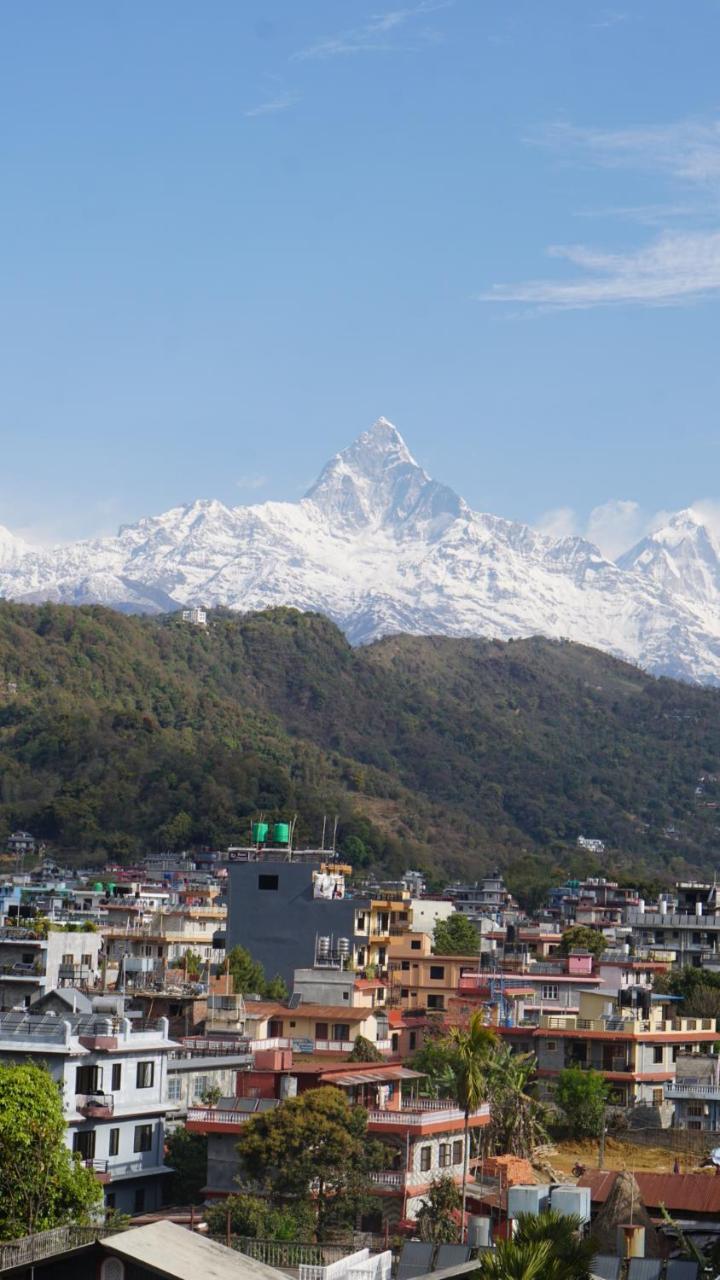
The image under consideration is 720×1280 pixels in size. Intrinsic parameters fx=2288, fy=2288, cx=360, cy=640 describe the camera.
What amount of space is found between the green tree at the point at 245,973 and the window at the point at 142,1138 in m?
19.9

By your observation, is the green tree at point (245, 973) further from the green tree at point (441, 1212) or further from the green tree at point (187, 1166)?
the green tree at point (441, 1212)

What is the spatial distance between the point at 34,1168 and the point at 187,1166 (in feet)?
27.4

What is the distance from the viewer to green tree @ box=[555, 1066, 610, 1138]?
170 feet

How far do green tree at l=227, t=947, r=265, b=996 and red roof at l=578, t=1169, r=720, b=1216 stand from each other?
2831 cm

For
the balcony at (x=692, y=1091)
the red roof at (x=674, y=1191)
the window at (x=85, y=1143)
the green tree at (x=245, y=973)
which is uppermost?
the green tree at (x=245, y=973)

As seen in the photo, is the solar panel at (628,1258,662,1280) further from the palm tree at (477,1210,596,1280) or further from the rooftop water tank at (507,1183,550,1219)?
the palm tree at (477,1210,596,1280)

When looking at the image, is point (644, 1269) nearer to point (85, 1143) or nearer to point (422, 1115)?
point (422, 1115)

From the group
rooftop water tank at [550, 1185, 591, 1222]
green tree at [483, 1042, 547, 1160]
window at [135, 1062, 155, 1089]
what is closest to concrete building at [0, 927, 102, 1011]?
window at [135, 1062, 155, 1089]

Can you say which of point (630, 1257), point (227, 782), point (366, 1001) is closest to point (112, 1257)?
point (630, 1257)

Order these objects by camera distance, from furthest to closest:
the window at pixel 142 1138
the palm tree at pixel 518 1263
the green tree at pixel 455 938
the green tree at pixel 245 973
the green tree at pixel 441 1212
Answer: the green tree at pixel 455 938 < the green tree at pixel 245 973 < the window at pixel 142 1138 < the green tree at pixel 441 1212 < the palm tree at pixel 518 1263

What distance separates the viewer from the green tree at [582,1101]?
51.8 m

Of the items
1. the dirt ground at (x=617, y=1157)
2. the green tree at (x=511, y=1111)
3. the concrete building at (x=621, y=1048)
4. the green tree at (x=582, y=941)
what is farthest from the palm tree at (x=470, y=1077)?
the green tree at (x=582, y=941)

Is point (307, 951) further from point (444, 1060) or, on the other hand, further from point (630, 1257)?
point (630, 1257)

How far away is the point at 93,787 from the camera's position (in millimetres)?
158375
